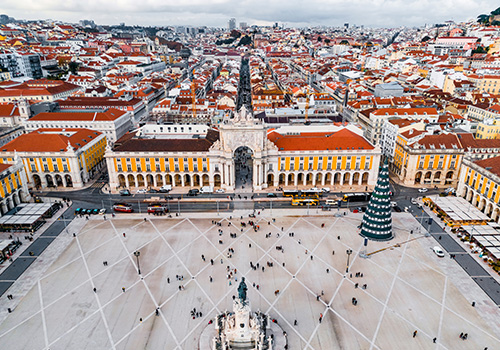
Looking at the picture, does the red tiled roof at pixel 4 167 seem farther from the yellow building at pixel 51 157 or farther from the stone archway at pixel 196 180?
the stone archway at pixel 196 180

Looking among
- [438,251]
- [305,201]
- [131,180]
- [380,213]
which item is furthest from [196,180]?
[438,251]

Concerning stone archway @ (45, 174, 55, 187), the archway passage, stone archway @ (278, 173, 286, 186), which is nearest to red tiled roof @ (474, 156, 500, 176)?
stone archway @ (278, 173, 286, 186)

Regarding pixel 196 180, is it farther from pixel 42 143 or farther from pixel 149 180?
pixel 42 143

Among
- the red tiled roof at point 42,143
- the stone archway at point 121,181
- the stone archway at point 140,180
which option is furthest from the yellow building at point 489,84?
the red tiled roof at point 42,143

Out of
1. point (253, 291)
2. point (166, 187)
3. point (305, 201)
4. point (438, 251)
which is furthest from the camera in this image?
point (166, 187)

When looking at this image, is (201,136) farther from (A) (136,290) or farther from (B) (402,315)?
(B) (402,315)

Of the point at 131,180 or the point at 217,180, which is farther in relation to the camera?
the point at 217,180
